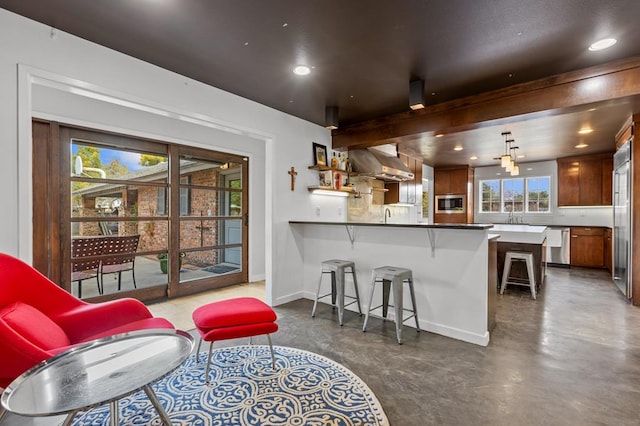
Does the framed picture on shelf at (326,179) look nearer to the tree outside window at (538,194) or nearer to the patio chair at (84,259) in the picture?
the patio chair at (84,259)

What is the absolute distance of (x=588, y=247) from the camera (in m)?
6.67

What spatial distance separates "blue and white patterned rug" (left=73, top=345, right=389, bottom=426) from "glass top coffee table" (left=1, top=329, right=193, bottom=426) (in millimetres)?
479

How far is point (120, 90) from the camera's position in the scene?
2.59m

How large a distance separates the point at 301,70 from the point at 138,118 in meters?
2.42

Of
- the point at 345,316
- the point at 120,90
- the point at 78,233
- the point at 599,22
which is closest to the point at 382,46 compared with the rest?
the point at 599,22

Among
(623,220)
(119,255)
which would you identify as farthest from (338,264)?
(623,220)

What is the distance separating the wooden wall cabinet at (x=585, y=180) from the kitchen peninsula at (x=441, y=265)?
5479 millimetres

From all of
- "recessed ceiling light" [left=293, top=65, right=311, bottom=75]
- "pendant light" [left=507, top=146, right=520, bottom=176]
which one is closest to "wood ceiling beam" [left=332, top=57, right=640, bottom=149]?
"recessed ceiling light" [left=293, top=65, right=311, bottom=75]

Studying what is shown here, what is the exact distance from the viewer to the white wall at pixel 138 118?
2098mm

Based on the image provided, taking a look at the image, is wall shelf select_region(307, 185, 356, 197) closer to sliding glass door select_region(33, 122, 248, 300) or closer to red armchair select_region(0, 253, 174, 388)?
sliding glass door select_region(33, 122, 248, 300)

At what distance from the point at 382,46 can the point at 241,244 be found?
154 inches

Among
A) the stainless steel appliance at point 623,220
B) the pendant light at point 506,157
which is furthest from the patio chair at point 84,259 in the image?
the stainless steel appliance at point 623,220

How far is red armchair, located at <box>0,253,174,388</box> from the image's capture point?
1463 mm

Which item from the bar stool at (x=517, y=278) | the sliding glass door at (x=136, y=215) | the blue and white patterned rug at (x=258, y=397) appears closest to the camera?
the blue and white patterned rug at (x=258, y=397)
